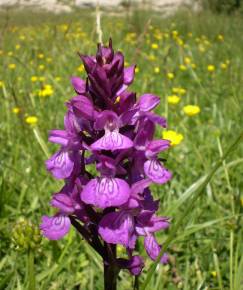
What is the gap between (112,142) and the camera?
45.1 inches

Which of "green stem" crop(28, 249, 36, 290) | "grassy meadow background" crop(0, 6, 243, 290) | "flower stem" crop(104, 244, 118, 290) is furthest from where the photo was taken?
"grassy meadow background" crop(0, 6, 243, 290)

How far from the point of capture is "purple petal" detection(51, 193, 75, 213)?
1.20 metres

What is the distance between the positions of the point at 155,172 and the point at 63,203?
26cm

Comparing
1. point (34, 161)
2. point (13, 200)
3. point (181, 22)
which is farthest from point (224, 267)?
point (181, 22)

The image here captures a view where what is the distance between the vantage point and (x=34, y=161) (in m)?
2.96

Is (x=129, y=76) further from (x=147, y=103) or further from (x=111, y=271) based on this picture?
(x=111, y=271)

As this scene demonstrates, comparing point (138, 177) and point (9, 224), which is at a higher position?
point (138, 177)

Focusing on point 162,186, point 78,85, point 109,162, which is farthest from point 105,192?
point 162,186

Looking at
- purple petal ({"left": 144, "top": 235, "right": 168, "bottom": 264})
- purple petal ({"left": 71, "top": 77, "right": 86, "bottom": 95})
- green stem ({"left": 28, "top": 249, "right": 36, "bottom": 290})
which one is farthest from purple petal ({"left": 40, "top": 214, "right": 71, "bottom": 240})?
purple petal ({"left": 71, "top": 77, "right": 86, "bottom": 95})

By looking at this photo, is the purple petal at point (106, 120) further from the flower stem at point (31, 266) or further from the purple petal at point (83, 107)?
the flower stem at point (31, 266)

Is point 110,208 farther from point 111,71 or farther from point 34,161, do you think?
point 34,161

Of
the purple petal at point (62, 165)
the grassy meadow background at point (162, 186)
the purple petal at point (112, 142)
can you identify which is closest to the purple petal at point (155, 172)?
the purple petal at point (112, 142)

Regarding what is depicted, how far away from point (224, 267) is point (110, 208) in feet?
3.51

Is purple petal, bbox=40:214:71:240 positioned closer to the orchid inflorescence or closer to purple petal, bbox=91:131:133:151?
the orchid inflorescence
